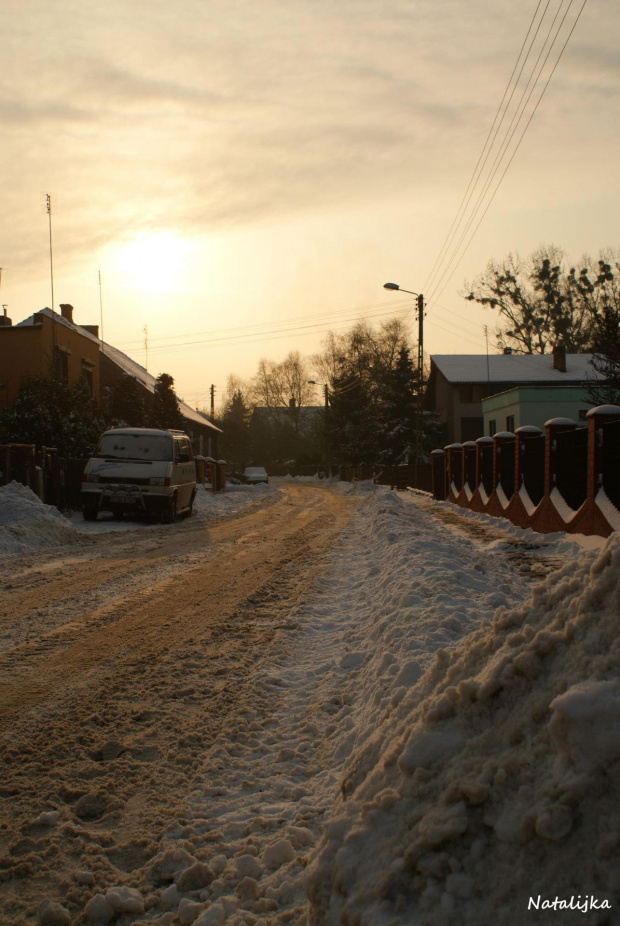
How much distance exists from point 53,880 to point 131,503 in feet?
46.5

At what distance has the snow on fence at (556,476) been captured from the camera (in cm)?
1089

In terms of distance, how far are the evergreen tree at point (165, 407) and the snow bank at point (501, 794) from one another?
36.6m

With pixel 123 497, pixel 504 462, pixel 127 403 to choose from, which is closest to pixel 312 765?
pixel 123 497

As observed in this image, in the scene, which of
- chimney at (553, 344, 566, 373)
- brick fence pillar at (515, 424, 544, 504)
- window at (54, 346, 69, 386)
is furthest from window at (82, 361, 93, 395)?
chimney at (553, 344, 566, 373)

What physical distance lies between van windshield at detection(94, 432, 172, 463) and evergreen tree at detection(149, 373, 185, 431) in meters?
20.9

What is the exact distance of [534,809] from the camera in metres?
1.83

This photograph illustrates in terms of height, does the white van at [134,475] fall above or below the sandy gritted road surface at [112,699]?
above

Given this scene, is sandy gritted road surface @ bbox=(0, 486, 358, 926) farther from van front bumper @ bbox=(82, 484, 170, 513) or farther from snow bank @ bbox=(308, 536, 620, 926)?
van front bumper @ bbox=(82, 484, 170, 513)

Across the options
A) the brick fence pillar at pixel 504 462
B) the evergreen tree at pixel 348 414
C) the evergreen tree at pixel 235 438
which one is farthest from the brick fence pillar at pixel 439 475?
the evergreen tree at pixel 235 438

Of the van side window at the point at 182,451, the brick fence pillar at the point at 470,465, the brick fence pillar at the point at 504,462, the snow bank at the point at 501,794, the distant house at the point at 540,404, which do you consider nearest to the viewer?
the snow bank at the point at 501,794

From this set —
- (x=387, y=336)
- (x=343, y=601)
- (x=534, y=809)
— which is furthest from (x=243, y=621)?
(x=387, y=336)

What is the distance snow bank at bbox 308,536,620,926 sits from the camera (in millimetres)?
1749

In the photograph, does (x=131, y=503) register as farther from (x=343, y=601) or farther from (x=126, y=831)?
(x=126, y=831)

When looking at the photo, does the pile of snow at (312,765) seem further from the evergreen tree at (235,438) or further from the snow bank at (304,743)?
the evergreen tree at (235,438)
